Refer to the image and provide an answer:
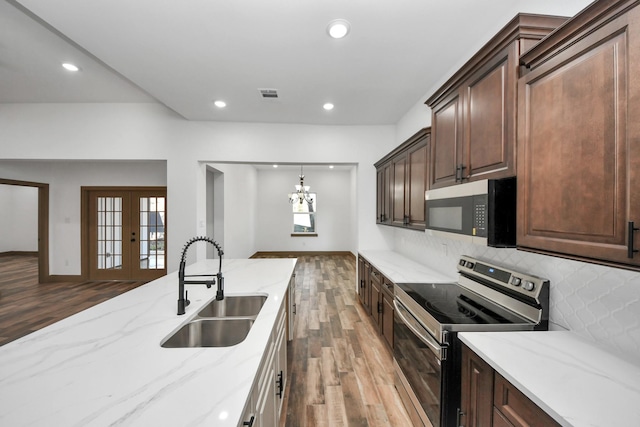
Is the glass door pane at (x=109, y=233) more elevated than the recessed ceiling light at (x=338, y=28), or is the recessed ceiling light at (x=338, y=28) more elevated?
the recessed ceiling light at (x=338, y=28)

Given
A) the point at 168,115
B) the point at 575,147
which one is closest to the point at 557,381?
the point at 575,147

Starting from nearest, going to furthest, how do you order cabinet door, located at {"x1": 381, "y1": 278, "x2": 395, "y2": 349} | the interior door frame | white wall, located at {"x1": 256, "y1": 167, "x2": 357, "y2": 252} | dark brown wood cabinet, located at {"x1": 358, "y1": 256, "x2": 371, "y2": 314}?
cabinet door, located at {"x1": 381, "y1": 278, "x2": 395, "y2": 349}
dark brown wood cabinet, located at {"x1": 358, "y1": 256, "x2": 371, "y2": 314}
the interior door frame
white wall, located at {"x1": 256, "y1": 167, "x2": 357, "y2": 252}

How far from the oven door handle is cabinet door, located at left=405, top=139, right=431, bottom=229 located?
0.87 meters

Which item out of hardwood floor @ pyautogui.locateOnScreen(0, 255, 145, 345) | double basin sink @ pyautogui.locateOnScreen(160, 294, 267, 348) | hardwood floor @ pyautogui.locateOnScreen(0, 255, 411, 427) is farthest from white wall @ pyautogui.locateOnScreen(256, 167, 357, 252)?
double basin sink @ pyautogui.locateOnScreen(160, 294, 267, 348)

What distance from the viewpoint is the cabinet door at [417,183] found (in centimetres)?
252

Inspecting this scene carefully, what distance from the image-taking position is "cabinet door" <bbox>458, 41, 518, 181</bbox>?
1.33 metres

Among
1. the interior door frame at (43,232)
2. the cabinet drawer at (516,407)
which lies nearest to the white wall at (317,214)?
the interior door frame at (43,232)

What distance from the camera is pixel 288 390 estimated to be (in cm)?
223

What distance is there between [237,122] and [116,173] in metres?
3.35

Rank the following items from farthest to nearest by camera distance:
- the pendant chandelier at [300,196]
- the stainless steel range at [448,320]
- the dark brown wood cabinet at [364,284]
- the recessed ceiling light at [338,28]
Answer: the pendant chandelier at [300,196] → the dark brown wood cabinet at [364,284] → the recessed ceiling light at [338,28] → the stainless steel range at [448,320]

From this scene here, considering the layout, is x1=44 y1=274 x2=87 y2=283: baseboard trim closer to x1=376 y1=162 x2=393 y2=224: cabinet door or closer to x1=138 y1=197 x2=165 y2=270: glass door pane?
x1=138 y1=197 x2=165 y2=270: glass door pane

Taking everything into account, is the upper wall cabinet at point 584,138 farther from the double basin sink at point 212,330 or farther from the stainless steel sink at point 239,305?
the stainless steel sink at point 239,305

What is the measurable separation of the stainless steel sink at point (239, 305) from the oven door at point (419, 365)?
42.9 inches

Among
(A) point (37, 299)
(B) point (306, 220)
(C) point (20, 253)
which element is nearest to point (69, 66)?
(A) point (37, 299)
